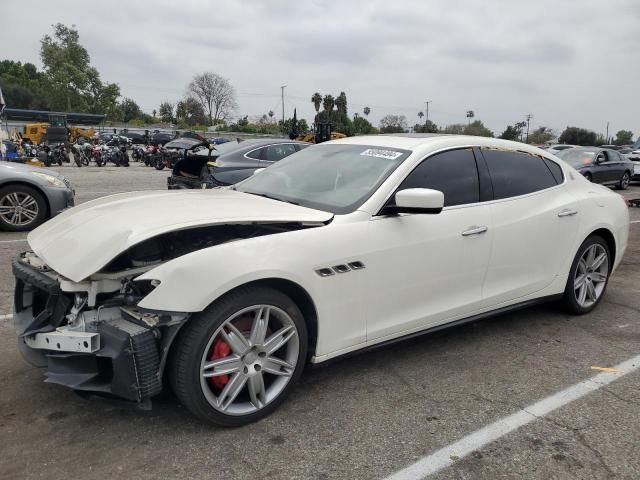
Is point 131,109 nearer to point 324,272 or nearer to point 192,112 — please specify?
point 192,112

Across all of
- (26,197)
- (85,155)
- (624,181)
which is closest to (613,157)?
(624,181)

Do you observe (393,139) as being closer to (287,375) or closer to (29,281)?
(287,375)

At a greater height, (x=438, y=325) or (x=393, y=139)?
(x=393, y=139)

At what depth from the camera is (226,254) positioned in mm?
2641

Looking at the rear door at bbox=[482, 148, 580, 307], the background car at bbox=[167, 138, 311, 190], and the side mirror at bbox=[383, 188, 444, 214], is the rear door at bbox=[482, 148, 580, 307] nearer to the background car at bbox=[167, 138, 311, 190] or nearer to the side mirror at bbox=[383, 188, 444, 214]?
the side mirror at bbox=[383, 188, 444, 214]

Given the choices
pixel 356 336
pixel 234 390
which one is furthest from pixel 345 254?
pixel 234 390

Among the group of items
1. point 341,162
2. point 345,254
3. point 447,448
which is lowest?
point 447,448

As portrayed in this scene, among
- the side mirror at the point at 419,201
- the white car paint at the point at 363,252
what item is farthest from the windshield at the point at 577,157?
the side mirror at the point at 419,201

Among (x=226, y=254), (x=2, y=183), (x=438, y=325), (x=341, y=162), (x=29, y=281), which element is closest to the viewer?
(x=226, y=254)

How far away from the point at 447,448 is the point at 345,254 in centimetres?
114

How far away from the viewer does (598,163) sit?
16.4 meters

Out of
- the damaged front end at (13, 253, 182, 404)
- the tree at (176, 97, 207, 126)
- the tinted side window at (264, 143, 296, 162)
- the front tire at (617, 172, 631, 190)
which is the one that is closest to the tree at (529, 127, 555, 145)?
the tree at (176, 97, 207, 126)

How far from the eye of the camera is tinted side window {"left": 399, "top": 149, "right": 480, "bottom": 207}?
3543mm

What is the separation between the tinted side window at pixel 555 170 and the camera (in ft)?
14.6
